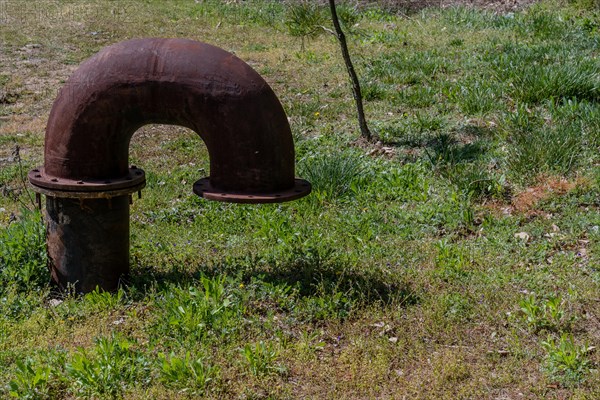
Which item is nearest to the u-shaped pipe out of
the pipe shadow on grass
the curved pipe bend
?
the curved pipe bend

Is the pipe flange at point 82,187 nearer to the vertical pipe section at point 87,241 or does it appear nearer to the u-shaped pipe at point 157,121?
the u-shaped pipe at point 157,121

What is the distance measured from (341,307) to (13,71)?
7957 mm

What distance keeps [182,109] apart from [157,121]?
245 millimetres

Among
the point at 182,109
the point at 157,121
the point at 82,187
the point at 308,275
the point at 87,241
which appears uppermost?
the point at 182,109

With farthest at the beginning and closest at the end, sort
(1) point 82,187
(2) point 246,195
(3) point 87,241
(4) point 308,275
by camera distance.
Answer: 1. (4) point 308,275
2. (3) point 87,241
3. (1) point 82,187
4. (2) point 246,195

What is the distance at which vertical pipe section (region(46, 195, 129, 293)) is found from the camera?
190 inches

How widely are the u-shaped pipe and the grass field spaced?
0.61 m

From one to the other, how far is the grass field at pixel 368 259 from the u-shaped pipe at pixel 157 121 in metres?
0.61

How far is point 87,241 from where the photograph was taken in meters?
4.88

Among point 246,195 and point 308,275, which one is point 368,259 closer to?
point 308,275

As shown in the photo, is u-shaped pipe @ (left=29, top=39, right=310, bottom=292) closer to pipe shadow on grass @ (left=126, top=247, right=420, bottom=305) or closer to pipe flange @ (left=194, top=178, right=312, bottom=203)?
pipe flange @ (left=194, top=178, right=312, bottom=203)

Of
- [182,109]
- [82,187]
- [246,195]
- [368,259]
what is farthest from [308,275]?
[82,187]

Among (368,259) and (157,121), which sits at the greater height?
(157,121)

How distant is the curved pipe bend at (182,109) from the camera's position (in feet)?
14.7
